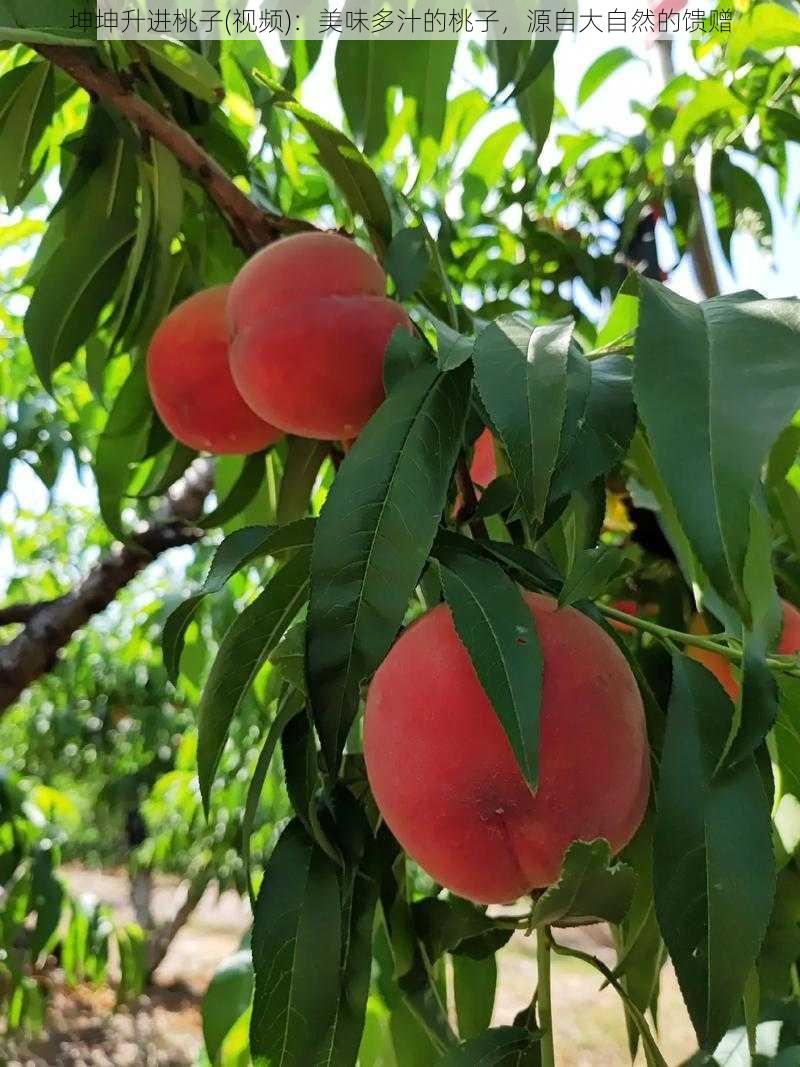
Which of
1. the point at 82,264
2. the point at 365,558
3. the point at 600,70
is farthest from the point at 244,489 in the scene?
the point at 600,70

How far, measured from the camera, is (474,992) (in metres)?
0.61

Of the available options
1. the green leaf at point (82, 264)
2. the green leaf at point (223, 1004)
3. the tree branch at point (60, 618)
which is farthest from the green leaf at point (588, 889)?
the tree branch at point (60, 618)

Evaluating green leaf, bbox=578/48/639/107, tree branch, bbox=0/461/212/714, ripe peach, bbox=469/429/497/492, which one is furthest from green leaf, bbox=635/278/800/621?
green leaf, bbox=578/48/639/107

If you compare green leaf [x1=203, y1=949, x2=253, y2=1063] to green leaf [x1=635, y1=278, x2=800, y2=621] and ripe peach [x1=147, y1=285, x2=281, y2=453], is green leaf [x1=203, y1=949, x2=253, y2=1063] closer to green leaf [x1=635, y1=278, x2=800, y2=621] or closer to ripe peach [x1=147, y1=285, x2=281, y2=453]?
A: ripe peach [x1=147, y1=285, x2=281, y2=453]

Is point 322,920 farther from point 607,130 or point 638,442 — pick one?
point 607,130

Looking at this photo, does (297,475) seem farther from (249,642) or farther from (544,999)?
(544,999)

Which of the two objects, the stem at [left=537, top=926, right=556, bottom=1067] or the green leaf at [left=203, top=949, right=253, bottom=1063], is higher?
the stem at [left=537, top=926, right=556, bottom=1067]

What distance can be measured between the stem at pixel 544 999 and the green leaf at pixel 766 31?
0.81m

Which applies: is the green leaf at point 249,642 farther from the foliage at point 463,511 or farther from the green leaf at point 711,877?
the green leaf at point 711,877

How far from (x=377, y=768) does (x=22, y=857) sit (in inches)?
44.9

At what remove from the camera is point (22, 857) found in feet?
4.42

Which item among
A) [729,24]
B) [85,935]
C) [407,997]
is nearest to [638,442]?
[407,997]

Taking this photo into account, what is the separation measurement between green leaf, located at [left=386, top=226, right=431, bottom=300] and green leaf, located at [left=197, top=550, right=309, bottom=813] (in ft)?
0.68

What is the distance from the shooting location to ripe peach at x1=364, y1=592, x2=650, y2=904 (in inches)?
14.1
